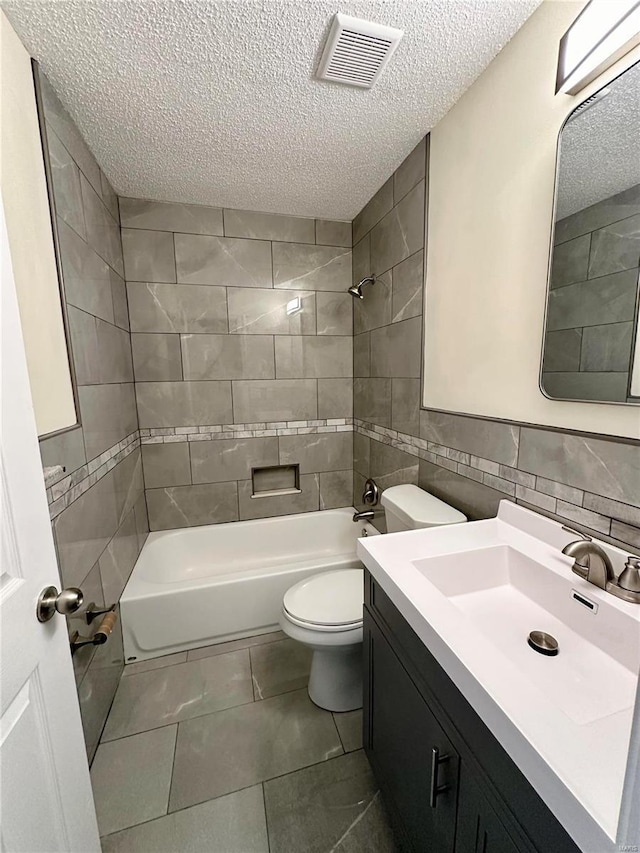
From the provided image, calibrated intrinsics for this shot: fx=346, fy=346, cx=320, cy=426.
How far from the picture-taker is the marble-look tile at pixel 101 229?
1576mm

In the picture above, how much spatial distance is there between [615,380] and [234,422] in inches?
81.1

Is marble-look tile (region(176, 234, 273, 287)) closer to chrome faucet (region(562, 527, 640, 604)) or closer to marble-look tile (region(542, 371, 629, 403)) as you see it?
marble-look tile (region(542, 371, 629, 403))

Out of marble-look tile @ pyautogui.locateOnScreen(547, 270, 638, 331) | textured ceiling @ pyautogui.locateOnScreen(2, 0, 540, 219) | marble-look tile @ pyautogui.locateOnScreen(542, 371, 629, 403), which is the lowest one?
marble-look tile @ pyautogui.locateOnScreen(542, 371, 629, 403)

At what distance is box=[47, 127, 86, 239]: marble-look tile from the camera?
1268 millimetres

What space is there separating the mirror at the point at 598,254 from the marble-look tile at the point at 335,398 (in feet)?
5.32

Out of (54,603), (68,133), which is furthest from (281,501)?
(68,133)

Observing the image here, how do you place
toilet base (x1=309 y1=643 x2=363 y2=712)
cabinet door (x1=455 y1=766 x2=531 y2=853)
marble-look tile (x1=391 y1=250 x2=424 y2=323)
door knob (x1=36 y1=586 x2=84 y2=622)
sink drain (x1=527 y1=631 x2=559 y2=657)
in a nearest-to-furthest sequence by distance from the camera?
cabinet door (x1=455 y1=766 x2=531 y2=853), door knob (x1=36 y1=586 x2=84 y2=622), sink drain (x1=527 y1=631 x2=559 y2=657), toilet base (x1=309 y1=643 x2=363 y2=712), marble-look tile (x1=391 y1=250 x2=424 y2=323)

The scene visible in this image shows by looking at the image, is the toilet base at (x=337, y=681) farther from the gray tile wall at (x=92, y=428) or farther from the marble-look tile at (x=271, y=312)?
the marble-look tile at (x=271, y=312)

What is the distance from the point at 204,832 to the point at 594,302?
1.98 m

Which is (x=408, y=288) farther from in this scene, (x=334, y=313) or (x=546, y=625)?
(x=546, y=625)

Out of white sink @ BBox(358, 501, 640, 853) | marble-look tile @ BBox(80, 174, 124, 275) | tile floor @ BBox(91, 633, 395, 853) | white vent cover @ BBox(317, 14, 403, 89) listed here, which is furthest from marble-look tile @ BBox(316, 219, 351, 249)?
tile floor @ BBox(91, 633, 395, 853)

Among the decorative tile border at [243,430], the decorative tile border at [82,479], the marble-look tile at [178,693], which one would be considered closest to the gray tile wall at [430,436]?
the decorative tile border at [243,430]

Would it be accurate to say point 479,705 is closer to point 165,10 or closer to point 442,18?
point 442,18

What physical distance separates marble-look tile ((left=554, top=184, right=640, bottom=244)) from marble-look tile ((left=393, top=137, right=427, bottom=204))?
90 cm
